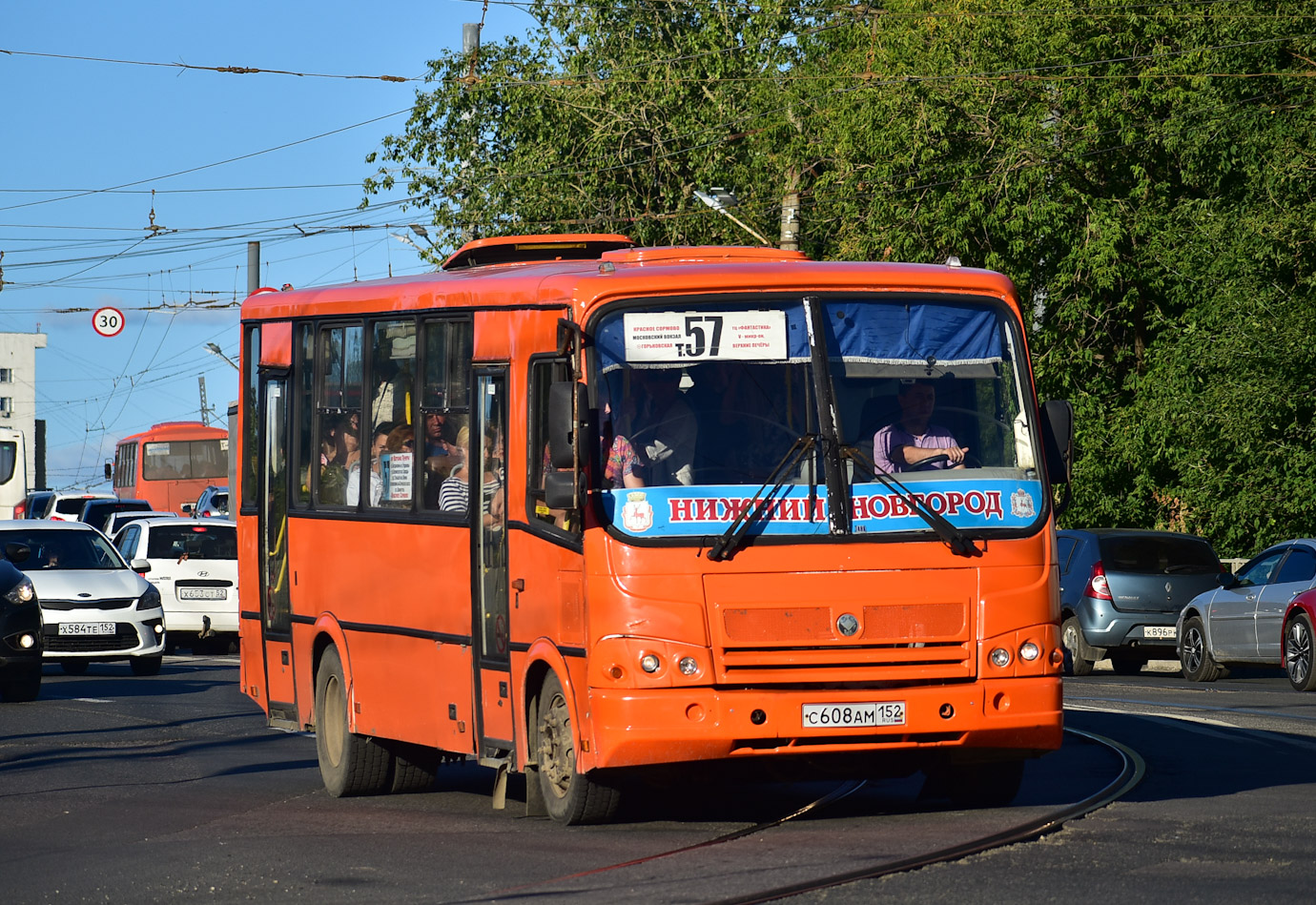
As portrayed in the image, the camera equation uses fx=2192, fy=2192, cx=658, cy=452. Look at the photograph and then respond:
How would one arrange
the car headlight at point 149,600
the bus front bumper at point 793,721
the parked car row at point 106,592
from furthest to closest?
the car headlight at point 149,600, the parked car row at point 106,592, the bus front bumper at point 793,721

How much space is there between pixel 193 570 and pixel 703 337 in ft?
69.2

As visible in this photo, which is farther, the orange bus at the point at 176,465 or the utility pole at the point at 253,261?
the orange bus at the point at 176,465

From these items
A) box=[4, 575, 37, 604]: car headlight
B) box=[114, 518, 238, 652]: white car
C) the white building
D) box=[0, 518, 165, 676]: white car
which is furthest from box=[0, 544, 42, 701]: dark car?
the white building

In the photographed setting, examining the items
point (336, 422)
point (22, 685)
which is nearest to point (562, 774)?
point (336, 422)

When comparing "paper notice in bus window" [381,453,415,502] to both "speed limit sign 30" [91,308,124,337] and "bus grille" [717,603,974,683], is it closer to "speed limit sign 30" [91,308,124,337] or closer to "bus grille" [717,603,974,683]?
"bus grille" [717,603,974,683]

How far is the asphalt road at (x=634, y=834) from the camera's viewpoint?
823 centimetres

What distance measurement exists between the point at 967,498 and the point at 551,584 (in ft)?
6.41

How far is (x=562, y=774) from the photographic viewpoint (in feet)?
33.7

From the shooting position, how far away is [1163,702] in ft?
59.3

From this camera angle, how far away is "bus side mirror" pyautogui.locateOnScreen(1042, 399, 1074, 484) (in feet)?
34.2

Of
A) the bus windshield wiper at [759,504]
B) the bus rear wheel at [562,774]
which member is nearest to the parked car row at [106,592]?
the bus rear wheel at [562,774]

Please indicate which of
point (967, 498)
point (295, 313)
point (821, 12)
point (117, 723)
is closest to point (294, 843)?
point (967, 498)

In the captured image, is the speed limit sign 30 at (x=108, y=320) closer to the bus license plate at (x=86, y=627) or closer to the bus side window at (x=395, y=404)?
the bus license plate at (x=86, y=627)

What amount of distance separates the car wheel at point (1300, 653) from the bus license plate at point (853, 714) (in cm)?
1111
